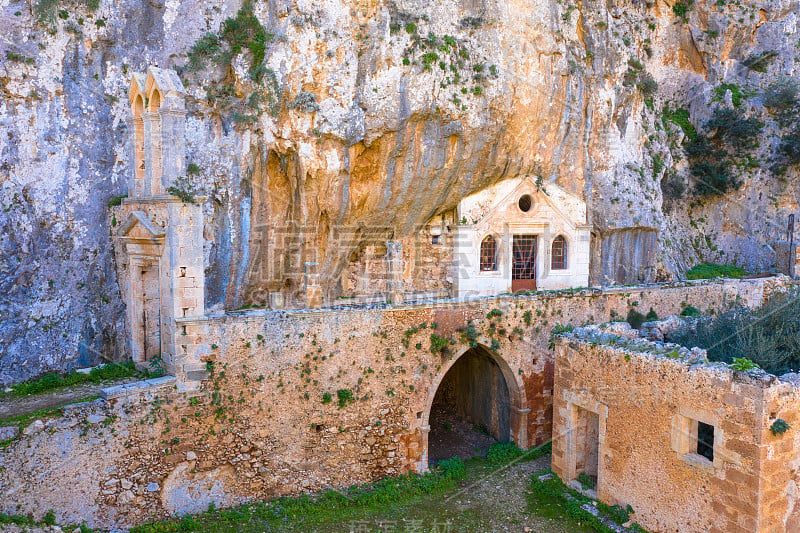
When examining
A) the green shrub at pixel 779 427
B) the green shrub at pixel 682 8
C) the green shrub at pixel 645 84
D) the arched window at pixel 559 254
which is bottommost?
the green shrub at pixel 779 427

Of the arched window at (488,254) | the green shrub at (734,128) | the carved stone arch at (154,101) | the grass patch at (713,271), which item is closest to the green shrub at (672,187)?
the green shrub at (734,128)

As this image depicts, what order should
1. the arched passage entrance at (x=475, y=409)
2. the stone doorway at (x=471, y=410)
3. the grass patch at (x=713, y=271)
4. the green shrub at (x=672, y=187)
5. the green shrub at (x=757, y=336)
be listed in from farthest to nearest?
1. the green shrub at (x=672, y=187)
2. the grass patch at (x=713, y=271)
3. the stone doorway at (x=471, y=410)
4. the arched passage entrance at (x=475, y=409)
5. the green shrub at (x=757, y=336)

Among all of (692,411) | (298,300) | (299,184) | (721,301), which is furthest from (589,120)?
(692,411)

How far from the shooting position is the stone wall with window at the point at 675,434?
33.3ft

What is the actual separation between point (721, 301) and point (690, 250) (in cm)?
782

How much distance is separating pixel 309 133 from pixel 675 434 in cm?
1231

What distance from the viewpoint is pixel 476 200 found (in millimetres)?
21750

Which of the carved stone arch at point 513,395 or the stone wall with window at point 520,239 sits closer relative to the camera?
Answer: the carved stone arch at point 513,395

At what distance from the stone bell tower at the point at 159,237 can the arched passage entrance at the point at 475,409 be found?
6.56 meters

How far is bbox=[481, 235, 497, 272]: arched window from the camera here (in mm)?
22109

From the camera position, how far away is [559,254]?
23047mm

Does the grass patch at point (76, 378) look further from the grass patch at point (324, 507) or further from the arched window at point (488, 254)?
the arched window at point (488, 254)

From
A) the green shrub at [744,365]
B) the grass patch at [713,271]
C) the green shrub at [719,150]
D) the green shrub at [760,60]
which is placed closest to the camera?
the green shrub at [744,365]

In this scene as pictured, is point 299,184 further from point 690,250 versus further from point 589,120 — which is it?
point 690,250
